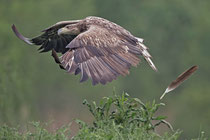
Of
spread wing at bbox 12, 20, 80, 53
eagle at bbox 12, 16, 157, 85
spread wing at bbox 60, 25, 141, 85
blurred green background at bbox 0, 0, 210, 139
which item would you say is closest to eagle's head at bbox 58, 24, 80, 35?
eagle at bbox 12, 16, 157, 85

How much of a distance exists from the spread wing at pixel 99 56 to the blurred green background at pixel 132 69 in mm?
18666

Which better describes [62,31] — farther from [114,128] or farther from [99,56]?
[114,128]

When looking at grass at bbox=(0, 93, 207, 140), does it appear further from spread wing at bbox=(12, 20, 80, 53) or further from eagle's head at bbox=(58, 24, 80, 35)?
spread wing at bbox=(12, 20, 80, 53)

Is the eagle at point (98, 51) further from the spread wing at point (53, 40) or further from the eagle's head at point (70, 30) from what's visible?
the spread wing at point (53, 40)

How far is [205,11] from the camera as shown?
149ft

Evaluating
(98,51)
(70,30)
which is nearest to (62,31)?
(70,30)

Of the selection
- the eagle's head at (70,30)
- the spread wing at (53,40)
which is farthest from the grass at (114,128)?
the spread wing at (53,40)

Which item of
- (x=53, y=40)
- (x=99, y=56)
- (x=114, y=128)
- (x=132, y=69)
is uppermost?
(x=53, y=40)

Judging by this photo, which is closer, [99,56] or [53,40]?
[99,56]

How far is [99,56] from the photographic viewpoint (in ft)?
28.3

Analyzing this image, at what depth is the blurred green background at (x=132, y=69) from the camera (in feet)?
109

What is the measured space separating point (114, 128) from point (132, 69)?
3518cm

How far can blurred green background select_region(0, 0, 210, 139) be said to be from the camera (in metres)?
33.1

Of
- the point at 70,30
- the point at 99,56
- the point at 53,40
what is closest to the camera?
the point at 99,56
